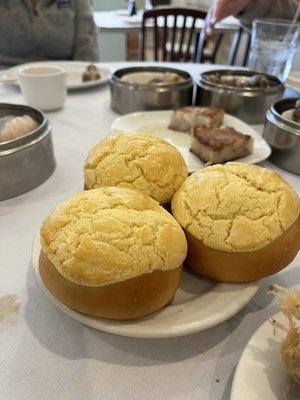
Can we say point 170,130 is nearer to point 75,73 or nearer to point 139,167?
point 139,167

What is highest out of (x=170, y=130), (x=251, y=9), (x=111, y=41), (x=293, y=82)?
(x=251, y=9)

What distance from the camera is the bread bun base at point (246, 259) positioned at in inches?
20.1

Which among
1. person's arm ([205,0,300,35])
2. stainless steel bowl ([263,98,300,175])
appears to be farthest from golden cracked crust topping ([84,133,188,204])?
person's arm ([205,0,300,35])

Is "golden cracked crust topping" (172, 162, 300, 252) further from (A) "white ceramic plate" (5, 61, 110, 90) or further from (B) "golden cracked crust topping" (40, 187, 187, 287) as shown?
(A) "white ceramic plate" (5, 61, 110, 90)

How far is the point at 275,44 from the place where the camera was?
161cm

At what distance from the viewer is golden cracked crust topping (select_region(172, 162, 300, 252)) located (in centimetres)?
51

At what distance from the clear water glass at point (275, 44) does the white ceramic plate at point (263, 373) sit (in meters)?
1.39

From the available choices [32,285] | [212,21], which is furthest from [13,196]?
[212,21]

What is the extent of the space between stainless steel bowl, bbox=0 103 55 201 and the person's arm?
1248 mm

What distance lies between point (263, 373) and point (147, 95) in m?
1.08

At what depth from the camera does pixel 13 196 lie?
85cm

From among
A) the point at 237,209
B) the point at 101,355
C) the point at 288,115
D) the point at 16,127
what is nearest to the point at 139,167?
the point at 237,209

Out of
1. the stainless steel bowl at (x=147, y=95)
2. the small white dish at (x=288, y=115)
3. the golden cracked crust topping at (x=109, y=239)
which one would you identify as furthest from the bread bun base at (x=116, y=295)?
the stainless steel bowl at (x=147, y=95)

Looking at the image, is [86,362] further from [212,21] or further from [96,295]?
[212,21]
